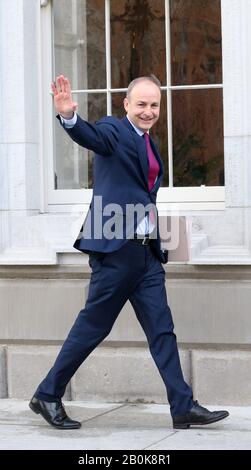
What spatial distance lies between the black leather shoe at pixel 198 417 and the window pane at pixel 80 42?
8.05 feet

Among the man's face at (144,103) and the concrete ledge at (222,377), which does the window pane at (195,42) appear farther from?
the concrete ledge at (222,377)

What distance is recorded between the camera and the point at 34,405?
23.3 ft

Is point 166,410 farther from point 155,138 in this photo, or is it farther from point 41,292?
point 155,138

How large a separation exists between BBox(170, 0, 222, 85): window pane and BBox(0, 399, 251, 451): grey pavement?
6.96ft

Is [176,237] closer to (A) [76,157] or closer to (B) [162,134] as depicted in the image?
(B) [162,134]

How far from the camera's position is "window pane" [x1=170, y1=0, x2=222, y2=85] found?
8023 millimetres

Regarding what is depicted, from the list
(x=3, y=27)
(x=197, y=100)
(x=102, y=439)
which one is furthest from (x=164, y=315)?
(x=3, y=27)

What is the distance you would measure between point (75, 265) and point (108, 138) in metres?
1.47

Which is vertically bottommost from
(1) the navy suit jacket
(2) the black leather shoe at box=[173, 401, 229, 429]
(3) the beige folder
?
(2) the black leather shoe at box=[173, 401, 229, 429]

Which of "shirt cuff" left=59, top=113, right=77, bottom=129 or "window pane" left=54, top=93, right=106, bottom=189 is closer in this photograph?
"shirt cuff" left=59, top=113, right=77, bottom=129

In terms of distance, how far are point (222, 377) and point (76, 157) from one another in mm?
1852

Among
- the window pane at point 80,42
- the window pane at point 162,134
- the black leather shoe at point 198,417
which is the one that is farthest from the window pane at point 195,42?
the black leather shoe at point 198,417

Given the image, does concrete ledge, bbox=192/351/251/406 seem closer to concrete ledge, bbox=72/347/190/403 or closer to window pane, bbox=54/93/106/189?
concrete ledge, bbox=72/347/190/403
